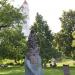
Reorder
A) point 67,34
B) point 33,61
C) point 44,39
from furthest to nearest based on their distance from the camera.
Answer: point 67,34, point 44,39, point 33,61

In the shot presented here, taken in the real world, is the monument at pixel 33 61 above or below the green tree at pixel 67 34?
below

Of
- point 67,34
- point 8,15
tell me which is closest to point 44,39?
point 67,34

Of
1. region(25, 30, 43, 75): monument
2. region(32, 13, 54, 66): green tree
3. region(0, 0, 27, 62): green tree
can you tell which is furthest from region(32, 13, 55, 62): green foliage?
region(25, 30, 43, 75): monument

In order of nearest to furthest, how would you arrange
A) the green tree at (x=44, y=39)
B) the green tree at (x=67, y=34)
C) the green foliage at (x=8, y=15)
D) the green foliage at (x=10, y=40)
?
the green foliage at (x=10, y=40) → the green foliage at (x=8, y=15) → the green tree at (x=44, y=39) → the green tree at (x=67, y=34)

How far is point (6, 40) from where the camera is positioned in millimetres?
47938

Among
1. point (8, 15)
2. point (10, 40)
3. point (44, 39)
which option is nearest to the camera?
point (10, 40)

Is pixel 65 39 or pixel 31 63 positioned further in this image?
pixel 65 39

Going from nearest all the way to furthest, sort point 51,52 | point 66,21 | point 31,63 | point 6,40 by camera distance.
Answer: point 31,63 < point 6,40 < point 51,52 < point 66,21

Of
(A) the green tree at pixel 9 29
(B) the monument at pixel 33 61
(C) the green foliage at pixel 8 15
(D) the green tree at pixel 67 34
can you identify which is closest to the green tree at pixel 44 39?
(D) the green tree at pixel 67 34

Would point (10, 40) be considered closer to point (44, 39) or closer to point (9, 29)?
point (9, 29)

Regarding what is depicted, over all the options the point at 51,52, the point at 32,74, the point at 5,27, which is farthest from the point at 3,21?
the point at 32,74

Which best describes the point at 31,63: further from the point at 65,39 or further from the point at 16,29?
the point at 65,39

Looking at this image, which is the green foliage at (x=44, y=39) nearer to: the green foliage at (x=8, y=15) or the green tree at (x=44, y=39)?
the green tree at (x=44, y=39)

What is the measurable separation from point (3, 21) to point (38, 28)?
2965cm
